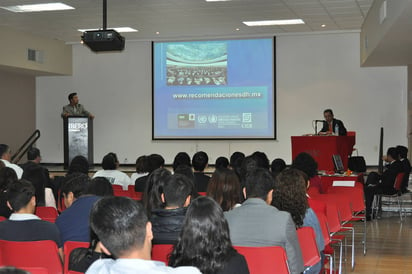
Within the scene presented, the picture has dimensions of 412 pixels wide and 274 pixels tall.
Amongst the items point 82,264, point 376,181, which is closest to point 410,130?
point 376,181

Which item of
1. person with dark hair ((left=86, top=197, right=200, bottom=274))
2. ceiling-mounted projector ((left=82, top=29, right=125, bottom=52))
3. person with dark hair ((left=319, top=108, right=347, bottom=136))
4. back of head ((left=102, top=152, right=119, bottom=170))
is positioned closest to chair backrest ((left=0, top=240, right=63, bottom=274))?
person with dark hair ((left=86, top=197, right=200, bottom=274))

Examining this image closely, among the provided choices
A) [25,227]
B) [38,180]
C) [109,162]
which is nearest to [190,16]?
[109,162]

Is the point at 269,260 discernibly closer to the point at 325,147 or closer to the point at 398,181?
the point at 325,147

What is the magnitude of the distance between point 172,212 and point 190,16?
928 cm

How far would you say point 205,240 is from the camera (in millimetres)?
2105

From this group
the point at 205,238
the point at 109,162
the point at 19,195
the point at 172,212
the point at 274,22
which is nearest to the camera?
the point at 205,238

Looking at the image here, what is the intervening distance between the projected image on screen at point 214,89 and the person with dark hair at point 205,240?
40.6 ft

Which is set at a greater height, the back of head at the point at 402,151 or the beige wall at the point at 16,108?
the beige wall at the point at 16,108

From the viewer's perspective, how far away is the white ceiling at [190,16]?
35.0 feet

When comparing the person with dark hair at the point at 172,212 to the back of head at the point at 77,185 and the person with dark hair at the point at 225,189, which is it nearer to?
the person with dark hair at the point at 225,189

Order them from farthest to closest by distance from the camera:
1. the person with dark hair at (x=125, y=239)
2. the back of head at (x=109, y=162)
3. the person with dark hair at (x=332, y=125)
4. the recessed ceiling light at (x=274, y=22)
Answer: the recessed ceiling light at (x=274, y=22), the person with dark hair at (x=332, y=125), the back of head at (x=109, y=162), the person with dark hair at (x=125, y=239)

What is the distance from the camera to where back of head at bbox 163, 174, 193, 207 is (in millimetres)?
3203

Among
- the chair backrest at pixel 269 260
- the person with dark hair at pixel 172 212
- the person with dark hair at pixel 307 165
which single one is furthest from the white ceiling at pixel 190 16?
the chair backrest at pixel 269 260

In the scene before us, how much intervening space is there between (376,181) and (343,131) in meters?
1.01
